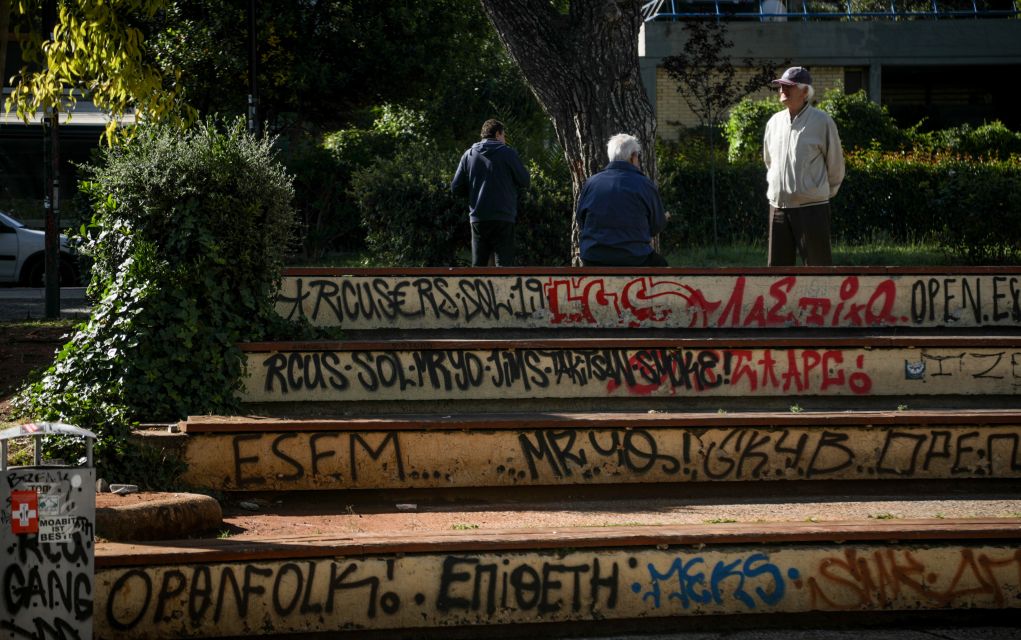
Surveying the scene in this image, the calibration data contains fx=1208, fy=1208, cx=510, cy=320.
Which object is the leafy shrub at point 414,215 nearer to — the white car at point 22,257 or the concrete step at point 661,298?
the concrete step at point 661,298

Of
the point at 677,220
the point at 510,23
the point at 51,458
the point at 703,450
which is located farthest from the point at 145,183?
the point at 677,220

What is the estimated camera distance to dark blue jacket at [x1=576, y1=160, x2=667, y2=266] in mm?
8859

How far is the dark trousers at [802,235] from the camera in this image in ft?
30.1

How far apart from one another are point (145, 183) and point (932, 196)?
41.0 ft

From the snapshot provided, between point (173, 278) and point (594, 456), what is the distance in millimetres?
2671

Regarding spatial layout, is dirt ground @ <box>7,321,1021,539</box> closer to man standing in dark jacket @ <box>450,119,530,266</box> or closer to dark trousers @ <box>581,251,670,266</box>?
dark trousers @ <box>581,251,670,266</box>

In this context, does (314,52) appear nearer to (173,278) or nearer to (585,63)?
(585,63)

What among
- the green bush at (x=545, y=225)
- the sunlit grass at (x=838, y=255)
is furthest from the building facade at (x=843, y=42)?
the green bush at (x=545, y=225)

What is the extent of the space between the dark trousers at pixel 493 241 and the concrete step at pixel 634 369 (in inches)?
148

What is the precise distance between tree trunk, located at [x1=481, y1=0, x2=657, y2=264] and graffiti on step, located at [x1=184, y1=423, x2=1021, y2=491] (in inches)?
206

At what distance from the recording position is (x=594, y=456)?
6664mm

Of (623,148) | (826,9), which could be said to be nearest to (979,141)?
(826,9)

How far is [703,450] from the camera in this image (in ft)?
22.0

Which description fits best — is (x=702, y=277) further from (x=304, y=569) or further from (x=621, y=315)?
(x=304, y=569)
